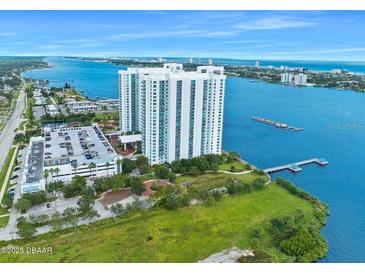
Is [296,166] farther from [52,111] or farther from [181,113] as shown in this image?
[52,111]

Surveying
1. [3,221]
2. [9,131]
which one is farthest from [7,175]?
[9,131]

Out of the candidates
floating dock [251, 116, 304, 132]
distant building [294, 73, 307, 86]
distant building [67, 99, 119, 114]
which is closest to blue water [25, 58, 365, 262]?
floating dock [251, 116, 304, 132]

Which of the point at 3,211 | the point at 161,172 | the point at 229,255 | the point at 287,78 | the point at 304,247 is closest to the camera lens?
the point at 229,255

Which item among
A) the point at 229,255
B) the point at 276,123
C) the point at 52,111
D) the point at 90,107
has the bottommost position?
the point at 229,255

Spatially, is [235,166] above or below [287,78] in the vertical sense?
below

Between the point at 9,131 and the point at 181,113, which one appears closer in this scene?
the point at 181,113

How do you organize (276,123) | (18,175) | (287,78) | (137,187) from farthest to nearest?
(287,78) < (276,123) < (18,175) < (137,187)

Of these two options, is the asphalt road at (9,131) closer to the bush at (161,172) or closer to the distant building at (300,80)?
the bush at (161,172)
